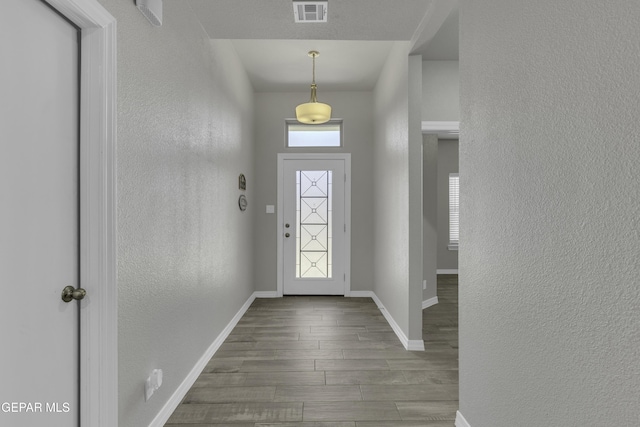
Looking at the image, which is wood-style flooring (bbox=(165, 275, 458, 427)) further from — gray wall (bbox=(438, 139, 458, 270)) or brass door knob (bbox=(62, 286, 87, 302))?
gray wall (bbox=(438, 139, 458, 270))

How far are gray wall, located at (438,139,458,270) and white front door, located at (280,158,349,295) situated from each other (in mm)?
2806

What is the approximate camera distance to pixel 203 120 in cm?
274

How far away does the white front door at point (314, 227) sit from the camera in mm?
5105

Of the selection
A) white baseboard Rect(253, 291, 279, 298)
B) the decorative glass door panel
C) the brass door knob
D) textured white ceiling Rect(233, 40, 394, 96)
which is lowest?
white baseboard Rect(253, 291, 279, 298)

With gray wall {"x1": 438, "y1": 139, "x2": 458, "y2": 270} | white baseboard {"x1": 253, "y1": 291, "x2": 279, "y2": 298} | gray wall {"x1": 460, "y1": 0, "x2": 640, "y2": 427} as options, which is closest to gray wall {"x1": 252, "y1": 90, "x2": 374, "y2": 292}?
white baseboard {"x1": 253, "y1": 291, "x2": 279, "y2": 298}

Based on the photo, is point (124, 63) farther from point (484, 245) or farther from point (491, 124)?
point (484, 245)

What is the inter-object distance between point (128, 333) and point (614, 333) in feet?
5.77

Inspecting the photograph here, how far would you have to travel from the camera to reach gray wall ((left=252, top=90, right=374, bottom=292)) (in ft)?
16.7

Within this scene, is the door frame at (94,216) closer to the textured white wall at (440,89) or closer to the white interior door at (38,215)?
the white interior door at (38,215)

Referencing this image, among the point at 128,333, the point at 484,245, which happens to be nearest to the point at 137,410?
the point at 128,333

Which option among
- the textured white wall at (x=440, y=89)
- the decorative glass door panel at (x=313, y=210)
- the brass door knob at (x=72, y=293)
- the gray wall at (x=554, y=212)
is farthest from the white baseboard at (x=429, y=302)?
the brass door knob at (x=72, y=293)

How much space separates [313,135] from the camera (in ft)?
17.0

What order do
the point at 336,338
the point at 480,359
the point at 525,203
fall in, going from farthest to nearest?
the point at 336,338, the point at 480,359, the point at 525,203

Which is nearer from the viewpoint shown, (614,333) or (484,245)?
(614,333)
